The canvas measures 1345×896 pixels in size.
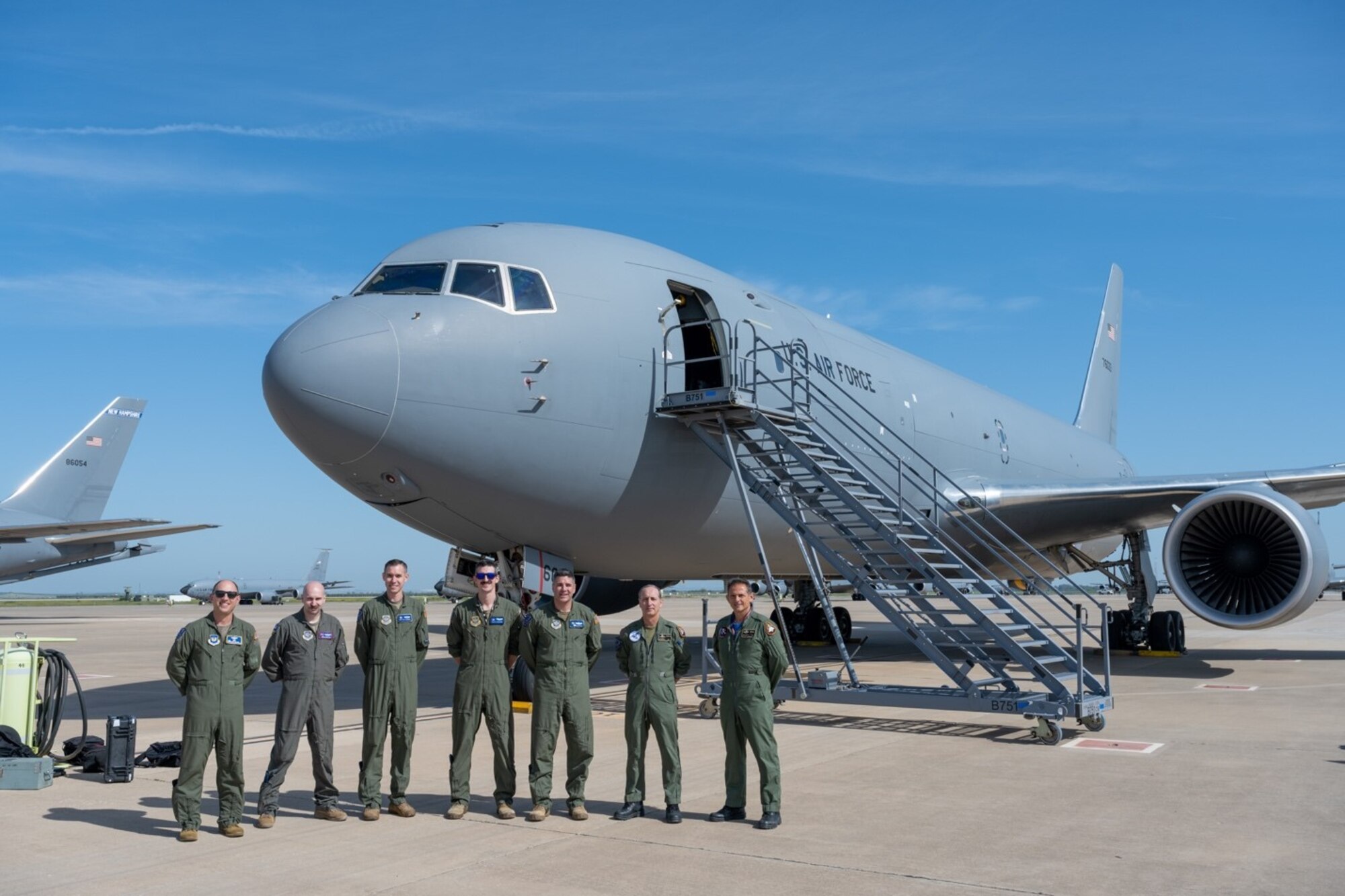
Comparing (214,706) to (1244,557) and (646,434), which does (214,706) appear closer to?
(646,434)

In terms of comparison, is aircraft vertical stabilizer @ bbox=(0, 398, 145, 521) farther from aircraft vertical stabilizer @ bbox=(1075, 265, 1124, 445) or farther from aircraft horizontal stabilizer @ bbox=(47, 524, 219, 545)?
aircraft vertical stabilizer @ bbox=(1075, 265, 1124, 445)

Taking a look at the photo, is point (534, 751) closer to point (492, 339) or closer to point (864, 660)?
point (492, 339)

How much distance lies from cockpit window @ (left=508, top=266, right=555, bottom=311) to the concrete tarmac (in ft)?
11.4

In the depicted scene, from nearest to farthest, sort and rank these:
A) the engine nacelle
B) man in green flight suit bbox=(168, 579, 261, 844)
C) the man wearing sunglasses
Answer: man in green flight suit bbox=(168, 579, 261, 844)
the man wearing sunglasses
the engine nacelle

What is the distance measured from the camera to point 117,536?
33.5 metres

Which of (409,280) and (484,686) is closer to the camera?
(484,686)

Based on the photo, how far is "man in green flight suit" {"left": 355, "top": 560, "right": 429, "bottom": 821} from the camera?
626cm

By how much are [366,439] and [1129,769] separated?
580 centimetres

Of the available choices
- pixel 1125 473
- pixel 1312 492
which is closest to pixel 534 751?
pixel 1312 492

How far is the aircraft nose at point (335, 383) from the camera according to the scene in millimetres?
8289

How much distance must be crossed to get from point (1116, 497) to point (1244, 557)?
83.0 inches

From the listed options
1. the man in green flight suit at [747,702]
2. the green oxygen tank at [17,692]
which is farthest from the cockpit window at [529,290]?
the green oxygen tank at [17,692]

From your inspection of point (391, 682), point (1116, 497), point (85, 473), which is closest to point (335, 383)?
point (391, 682)

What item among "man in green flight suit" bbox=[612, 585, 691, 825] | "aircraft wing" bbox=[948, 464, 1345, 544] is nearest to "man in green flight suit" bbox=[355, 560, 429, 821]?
"man in green flight suit" bbox=[612, 585, 691, 825]
